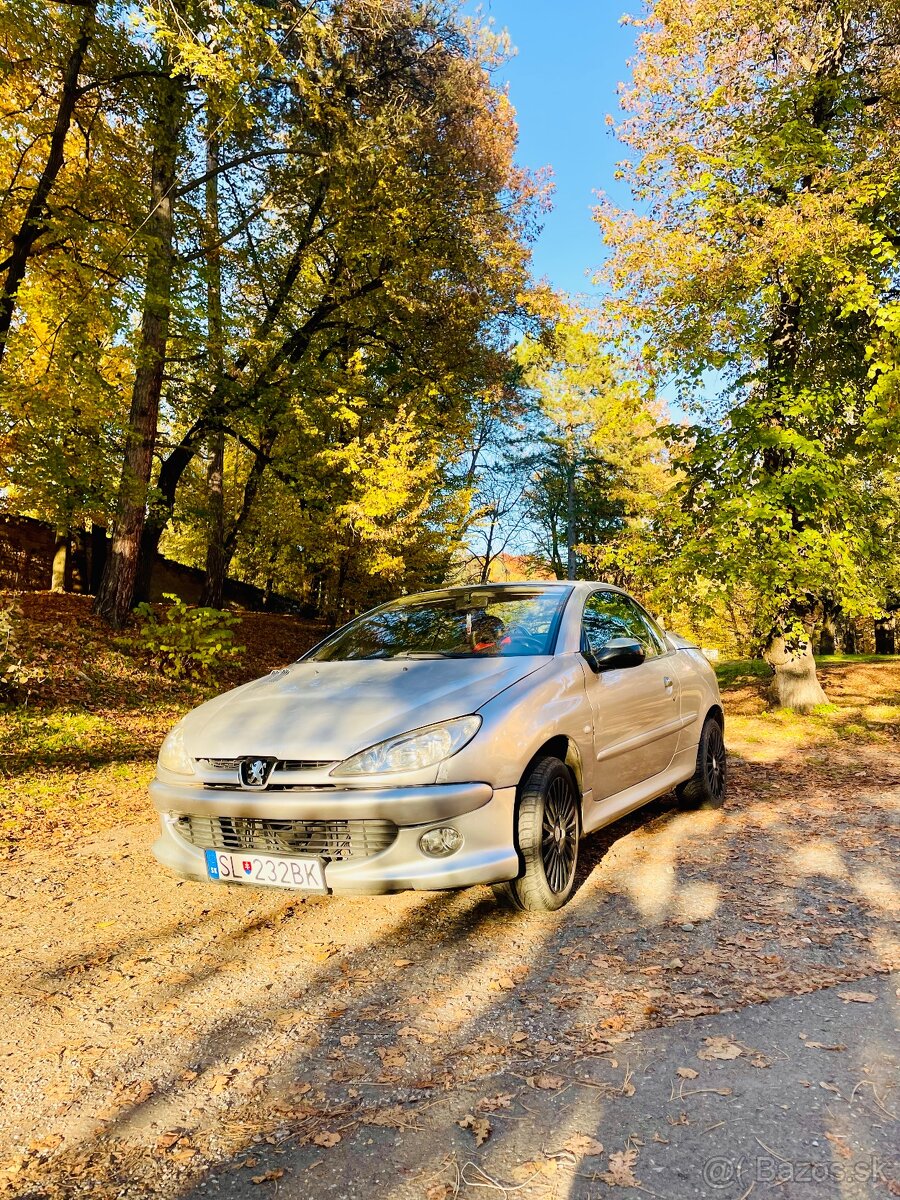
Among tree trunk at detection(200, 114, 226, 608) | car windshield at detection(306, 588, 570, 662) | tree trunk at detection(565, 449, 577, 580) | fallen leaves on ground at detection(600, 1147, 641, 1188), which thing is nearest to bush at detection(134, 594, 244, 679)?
tree trunk at detection(200, 114, 226, 608)

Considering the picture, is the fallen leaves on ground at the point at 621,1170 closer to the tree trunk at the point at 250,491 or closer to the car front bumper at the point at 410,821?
the car front bumper at the point at 410,821

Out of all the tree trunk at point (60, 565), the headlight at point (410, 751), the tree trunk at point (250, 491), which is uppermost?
the tree trunk at point (250, 491)

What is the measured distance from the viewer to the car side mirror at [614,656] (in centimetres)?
432

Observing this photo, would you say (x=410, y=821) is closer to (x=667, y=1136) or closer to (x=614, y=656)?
(x=667, y=1136)

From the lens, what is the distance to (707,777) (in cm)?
580

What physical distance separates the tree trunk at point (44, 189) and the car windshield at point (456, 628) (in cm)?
Result: 676

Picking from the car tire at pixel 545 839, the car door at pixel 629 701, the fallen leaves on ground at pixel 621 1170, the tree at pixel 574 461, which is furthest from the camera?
the tree at pixel 574 461

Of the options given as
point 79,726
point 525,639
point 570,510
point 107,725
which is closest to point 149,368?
point 107,725

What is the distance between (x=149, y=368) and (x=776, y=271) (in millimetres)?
8978

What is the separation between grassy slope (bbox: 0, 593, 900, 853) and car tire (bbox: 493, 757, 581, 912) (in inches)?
135

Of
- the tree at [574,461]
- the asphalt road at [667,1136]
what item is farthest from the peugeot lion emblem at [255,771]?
the tree at [574,461]

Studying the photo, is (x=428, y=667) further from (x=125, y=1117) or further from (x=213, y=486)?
(x=213, y=486)

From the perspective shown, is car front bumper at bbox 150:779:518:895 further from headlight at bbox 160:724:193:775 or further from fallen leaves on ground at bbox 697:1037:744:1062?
fallen leaves on ground at bbox 697:1037:744:1062

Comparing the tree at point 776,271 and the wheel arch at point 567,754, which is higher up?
the tree at point 776,271
